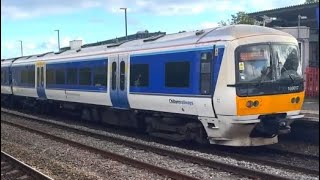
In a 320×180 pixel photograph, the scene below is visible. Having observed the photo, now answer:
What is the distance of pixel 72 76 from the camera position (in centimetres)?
1958

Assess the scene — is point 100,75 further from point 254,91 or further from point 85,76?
point 254,91

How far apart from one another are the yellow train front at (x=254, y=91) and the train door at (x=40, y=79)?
13.1 m

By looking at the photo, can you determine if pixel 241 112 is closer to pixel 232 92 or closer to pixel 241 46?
pixel 232 92

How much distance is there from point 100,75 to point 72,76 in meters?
2.84

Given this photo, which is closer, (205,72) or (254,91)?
(254,91)

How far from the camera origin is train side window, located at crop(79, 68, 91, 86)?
18028 mm

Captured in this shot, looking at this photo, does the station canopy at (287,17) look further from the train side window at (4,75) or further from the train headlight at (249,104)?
the train side window at (4,75)

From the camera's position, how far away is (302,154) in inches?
454

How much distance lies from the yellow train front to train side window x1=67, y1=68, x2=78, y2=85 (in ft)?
28.3

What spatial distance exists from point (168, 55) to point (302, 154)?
13.7 feet

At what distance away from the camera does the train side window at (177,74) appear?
40.7ft

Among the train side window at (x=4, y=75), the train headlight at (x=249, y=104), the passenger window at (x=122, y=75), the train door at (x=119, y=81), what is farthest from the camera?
the train side window at (x=4, y=75)

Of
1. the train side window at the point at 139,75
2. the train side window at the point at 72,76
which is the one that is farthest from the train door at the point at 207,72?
the train side window at the point at 72,76

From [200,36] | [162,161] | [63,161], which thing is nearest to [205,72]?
[200,36]
